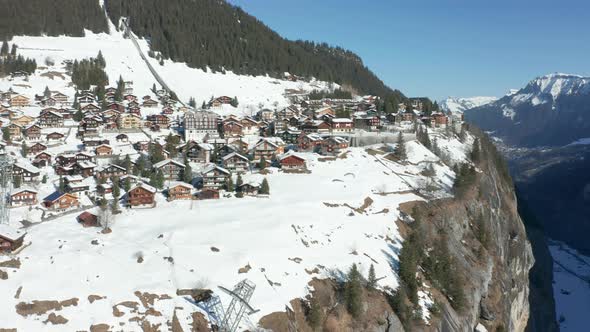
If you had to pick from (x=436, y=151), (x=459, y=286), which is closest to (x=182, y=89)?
(x=436, y=151)

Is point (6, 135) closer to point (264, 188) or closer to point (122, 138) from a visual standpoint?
point (122, 138)

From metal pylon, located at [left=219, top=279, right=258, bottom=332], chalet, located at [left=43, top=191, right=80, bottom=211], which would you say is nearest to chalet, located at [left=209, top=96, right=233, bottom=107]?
chalet, located at [left=43, top=191, right=80, bottom=211]

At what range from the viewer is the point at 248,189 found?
58.3 m

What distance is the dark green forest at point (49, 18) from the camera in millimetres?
132750

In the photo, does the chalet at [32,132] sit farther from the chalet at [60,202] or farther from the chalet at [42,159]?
the chalet at [60,202]

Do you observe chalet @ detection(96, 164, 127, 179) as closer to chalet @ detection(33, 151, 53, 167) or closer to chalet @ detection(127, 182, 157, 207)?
chalet @ detection(127, 182, 157, 207)

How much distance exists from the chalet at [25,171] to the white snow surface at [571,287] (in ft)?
370

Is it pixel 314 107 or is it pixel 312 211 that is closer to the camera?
pixel 312 211

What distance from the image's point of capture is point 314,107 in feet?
380

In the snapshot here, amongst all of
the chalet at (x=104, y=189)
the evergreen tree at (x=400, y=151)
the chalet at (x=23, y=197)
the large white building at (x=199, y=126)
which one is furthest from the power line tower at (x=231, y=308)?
the large white building at (x=199, y=126)

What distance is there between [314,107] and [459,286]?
7663 centimetres

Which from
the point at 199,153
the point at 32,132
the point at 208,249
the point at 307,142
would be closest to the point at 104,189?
the point at 199,153

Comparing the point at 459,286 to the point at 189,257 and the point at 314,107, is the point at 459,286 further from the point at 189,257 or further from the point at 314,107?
the point at 314,107

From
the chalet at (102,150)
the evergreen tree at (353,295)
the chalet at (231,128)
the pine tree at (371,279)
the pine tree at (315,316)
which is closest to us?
the pine tree at (315,316)
